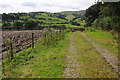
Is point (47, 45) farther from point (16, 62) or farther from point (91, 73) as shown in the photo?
point (91, 73)

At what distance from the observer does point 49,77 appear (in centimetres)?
664

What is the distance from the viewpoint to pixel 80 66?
8.17 meters

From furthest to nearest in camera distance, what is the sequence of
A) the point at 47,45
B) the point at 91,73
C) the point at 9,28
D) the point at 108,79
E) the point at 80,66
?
1. the point at 9,28
2. the point at 47,45
3. the point at 80,66
4. the point at 91,73
5. the point at 108,79

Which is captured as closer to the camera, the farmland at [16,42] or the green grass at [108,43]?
the farmland at [16,42]

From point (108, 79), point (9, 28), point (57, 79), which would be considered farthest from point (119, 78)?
→ point (9, 28)

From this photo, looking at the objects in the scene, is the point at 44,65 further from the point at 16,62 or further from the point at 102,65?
the point at 102,65

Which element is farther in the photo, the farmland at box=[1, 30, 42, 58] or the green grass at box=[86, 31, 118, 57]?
the green grass at box=[86, 31, 118, 57]

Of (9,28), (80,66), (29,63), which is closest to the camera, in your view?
(80,66)

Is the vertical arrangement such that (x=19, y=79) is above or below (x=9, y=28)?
below

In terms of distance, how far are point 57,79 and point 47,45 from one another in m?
9.24

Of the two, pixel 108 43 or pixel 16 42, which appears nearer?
pixel 108 43

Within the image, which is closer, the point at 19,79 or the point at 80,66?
the point at 19,79

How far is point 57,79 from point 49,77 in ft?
1.51

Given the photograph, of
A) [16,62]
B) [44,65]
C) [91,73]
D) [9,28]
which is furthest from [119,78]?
[9,28]
